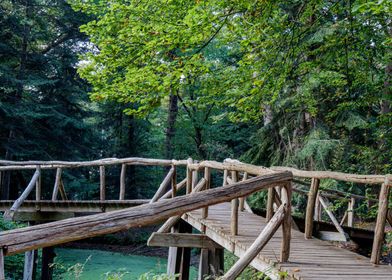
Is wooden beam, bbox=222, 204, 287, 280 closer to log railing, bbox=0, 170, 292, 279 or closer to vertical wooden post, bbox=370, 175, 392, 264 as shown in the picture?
log railing, bbox=0, 170, 292, 279

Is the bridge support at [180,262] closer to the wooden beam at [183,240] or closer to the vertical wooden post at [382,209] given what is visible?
the wooden beam at [183,240]

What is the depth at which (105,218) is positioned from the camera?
252 centimetres

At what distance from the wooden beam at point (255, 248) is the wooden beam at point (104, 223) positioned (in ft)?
1.88

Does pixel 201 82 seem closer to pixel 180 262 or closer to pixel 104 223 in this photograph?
pixel 180 262

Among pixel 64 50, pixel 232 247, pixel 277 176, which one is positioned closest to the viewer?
pixel 277 176

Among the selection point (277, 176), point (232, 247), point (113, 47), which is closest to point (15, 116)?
point (113, 47)

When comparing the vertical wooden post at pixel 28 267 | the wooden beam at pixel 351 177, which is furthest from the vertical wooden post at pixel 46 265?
the wooden beam at pixel 351 177

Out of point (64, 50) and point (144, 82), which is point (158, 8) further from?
point (64, 50)

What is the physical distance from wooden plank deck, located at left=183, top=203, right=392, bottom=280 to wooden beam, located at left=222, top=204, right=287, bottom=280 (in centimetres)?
24

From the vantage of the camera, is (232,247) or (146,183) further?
(146,183)

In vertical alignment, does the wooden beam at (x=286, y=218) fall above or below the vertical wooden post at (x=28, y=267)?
above

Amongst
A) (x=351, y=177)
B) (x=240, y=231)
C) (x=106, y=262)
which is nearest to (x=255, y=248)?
(x=351, y=177)

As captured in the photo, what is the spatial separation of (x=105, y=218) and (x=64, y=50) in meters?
18.3

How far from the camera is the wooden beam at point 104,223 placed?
7.01 feet
